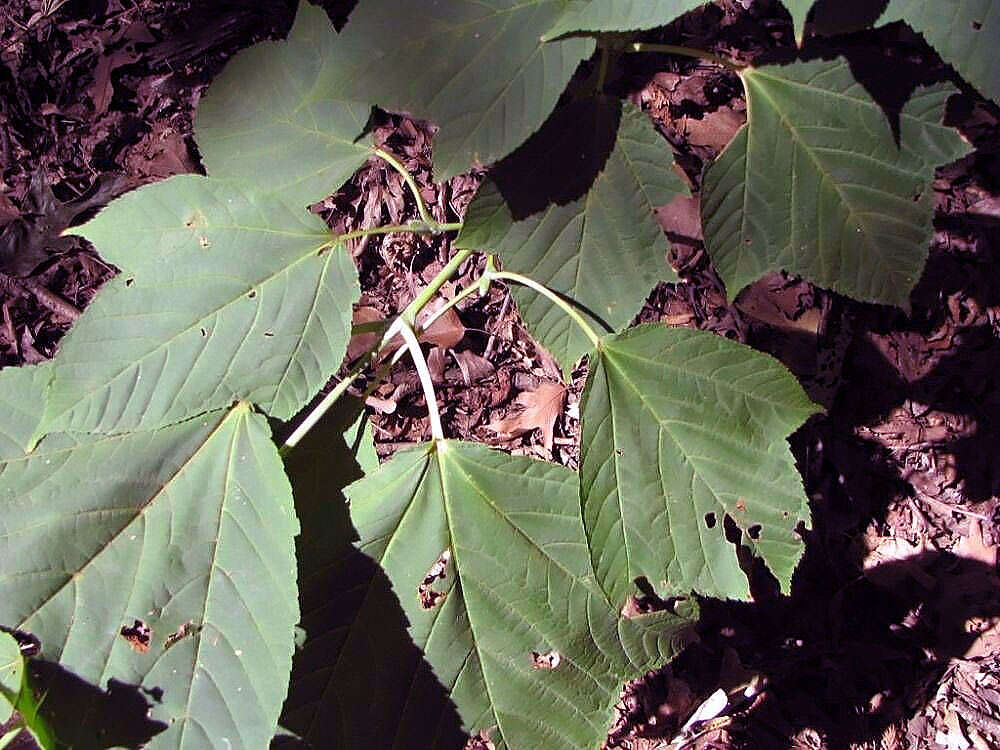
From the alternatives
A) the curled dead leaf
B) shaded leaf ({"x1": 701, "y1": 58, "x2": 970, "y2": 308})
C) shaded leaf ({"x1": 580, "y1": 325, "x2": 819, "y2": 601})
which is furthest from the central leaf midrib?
the curled dead leaf

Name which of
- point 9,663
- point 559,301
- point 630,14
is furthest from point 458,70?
point 9,663

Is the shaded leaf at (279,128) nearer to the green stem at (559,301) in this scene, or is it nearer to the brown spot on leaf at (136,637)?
the green stem at (559,301)

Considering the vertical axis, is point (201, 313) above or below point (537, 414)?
above

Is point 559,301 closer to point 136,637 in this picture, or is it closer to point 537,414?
point 136,637

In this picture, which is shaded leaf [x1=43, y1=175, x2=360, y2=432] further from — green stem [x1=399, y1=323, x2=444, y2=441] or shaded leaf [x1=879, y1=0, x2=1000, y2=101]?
shaded leaf [x1=879, y1=0, x2=1000, y2=101]

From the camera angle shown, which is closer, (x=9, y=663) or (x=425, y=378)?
(x=9, y=663)

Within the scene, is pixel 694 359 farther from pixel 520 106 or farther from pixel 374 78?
pixel 374 78
